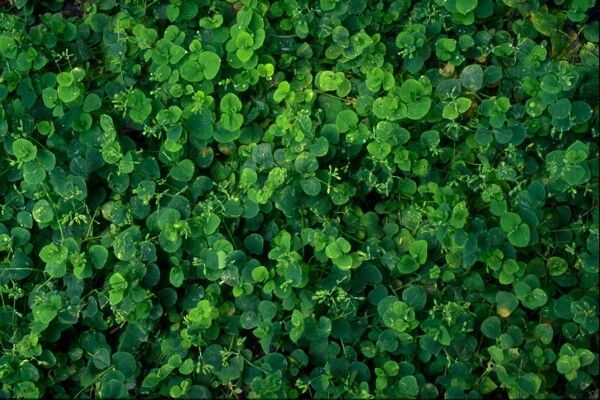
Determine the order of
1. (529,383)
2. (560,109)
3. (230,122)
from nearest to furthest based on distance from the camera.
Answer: (529,383) → (560,109) → (230,122)

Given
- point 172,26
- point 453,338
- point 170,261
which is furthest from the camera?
point 172,26

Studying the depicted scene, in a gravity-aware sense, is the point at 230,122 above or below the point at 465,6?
below

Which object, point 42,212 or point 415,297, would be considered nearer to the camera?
point 415,297

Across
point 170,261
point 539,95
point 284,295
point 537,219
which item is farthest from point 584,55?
point 170,261

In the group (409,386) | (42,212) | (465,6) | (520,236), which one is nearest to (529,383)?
(409,386)

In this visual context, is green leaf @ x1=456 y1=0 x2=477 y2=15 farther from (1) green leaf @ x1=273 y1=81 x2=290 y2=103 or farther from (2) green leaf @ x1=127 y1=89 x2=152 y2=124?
(2) green leaf @ x1=127 y1=89 x2=152 y2=124

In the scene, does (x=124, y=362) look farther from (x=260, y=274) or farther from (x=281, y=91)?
(x=281, y=91)

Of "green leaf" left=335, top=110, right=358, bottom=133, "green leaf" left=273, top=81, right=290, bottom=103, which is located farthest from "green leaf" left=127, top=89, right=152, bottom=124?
"green leaf" left=335, top=110, right=358, bottom=133

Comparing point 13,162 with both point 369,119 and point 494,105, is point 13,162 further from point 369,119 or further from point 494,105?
point 494,105
